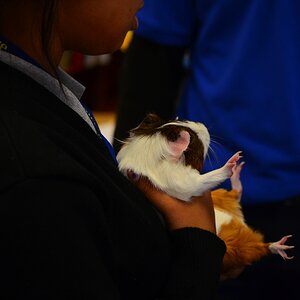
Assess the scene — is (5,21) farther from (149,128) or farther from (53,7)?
(149,128)

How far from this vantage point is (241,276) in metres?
0.96

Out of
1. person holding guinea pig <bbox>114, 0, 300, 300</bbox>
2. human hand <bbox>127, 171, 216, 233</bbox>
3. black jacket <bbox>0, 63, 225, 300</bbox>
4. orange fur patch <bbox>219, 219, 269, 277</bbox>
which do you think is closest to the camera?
black jacket <bbox>0, 63, 225, 300</bbox>

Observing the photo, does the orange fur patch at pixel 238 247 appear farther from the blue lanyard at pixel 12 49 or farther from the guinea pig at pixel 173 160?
the blue lanyard at pixel 12 49

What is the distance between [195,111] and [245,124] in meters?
0.13

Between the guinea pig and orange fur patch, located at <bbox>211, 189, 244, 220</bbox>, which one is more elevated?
the guinea pig

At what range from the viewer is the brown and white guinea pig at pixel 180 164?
766mm

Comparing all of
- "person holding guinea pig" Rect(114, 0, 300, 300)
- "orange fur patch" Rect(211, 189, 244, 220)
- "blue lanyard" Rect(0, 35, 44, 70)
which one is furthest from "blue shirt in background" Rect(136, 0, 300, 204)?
"blue lanyard" Rect(0, 35, 44, 70)

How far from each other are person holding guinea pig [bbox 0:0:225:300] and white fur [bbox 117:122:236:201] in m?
0.02

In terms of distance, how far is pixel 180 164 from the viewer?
0.79 metres

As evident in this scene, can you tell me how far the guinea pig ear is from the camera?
765 millimetres

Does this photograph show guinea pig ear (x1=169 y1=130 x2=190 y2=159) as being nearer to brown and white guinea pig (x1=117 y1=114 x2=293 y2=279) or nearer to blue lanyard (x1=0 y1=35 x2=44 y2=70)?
brown and white guinea pig (x1=117 y1=114 x2=293 y2=279)

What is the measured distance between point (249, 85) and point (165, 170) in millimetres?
453

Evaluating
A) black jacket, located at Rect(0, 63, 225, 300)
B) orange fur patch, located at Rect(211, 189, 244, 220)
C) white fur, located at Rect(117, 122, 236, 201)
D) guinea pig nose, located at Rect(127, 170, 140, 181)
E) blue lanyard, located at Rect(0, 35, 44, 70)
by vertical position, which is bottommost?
orange fur patch, located at Rect(211, 189, 244, 220)

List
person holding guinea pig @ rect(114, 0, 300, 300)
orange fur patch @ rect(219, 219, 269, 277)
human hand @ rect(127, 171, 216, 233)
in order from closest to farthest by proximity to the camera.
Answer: human hand @ rect(127, 171, 216, 233) → orange fur patch @ rect(219, 219, 269, 277) → person holding guinea pig @ rect(114, 0, 300, 300)
